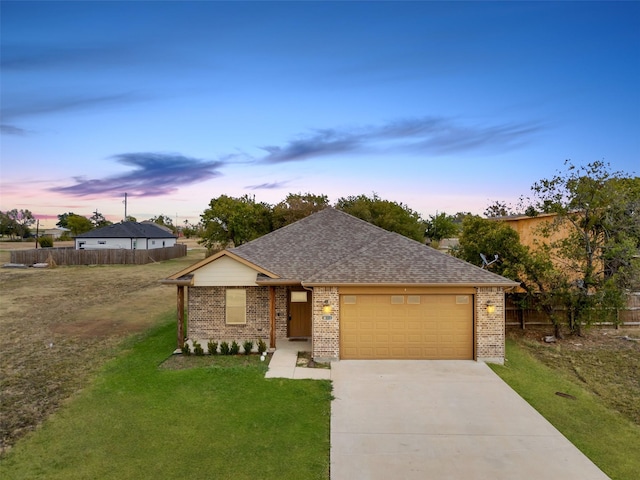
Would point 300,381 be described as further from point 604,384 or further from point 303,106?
point 303,106

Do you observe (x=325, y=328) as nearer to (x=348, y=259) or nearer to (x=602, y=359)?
(x=348, y=259)

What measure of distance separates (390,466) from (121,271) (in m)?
38.1

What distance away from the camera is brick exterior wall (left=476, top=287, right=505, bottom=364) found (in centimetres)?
1258

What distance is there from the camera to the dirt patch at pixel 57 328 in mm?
9555

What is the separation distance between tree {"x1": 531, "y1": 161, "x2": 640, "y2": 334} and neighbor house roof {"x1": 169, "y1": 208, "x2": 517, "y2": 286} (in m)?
5.50

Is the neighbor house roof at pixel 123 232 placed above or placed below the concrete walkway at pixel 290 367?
above

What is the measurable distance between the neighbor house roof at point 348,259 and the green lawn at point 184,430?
12.5 feet

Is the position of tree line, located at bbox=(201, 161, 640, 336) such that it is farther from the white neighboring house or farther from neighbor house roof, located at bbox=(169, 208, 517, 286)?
the white neighboring house

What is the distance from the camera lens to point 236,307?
14.7m

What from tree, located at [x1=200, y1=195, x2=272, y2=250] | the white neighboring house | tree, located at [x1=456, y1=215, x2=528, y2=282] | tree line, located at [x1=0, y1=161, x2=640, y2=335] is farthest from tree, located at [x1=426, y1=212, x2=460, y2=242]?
tree line, located at [x1=0, y1=161, x2=640, y2=335]

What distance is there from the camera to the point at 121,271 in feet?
125

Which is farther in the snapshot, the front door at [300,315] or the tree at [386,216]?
the tree at [386,216]

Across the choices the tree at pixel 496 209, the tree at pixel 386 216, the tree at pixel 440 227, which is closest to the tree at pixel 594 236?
the tree at pixel 386 216

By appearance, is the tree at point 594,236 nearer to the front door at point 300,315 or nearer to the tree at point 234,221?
the front door at point 300,315
